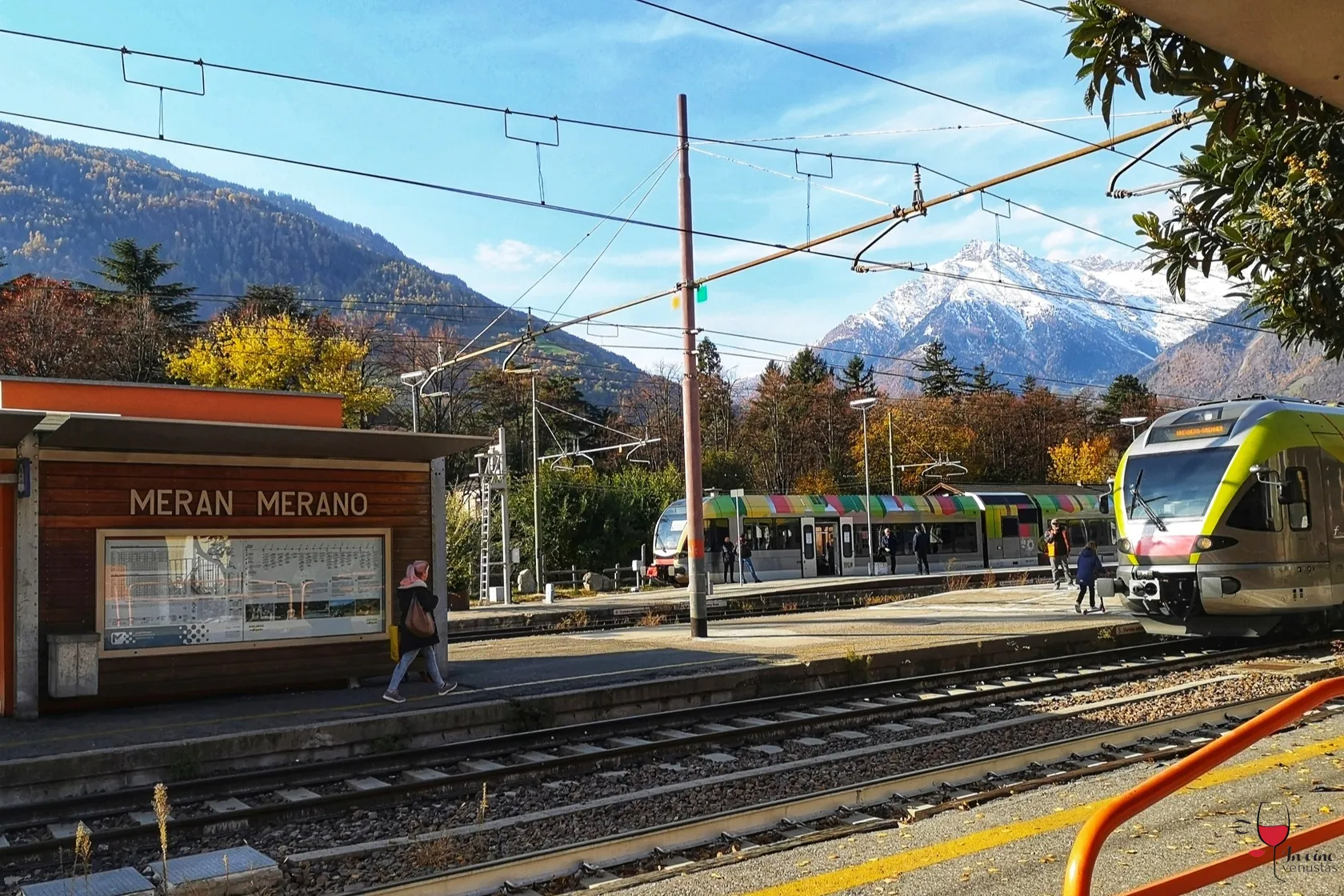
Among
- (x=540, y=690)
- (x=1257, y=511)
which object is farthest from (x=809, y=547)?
(x=540, y=690)

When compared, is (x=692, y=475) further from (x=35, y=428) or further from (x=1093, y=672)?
(x=35, y=428)

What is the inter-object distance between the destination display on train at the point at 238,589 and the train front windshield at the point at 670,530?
74.5ft

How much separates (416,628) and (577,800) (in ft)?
14.0

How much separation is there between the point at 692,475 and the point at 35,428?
31.6 ft

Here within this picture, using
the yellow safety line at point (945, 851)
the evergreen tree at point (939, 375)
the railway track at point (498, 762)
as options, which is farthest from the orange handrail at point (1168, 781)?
the evergreen tree at point (939, 375)

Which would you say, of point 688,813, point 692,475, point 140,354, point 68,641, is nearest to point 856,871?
point 688,813

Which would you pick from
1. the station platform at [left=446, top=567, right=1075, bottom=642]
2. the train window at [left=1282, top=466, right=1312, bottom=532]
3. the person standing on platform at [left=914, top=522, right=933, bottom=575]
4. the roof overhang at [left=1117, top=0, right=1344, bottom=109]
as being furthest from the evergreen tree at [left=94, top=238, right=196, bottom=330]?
the roof overhang at [left=1117, top=0, right=1344, bottom=109]

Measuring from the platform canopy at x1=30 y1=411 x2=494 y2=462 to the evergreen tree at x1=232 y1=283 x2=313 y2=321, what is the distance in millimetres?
42840

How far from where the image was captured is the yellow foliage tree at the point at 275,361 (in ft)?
158

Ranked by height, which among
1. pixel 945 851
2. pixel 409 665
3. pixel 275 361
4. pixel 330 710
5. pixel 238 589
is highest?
pixel 275 361

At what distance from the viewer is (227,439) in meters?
12.2

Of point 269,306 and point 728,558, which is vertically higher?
point 269,306

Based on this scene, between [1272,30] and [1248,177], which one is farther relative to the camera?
[1248,177]

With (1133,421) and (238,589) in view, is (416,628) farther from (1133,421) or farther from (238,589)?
(1133,421)
